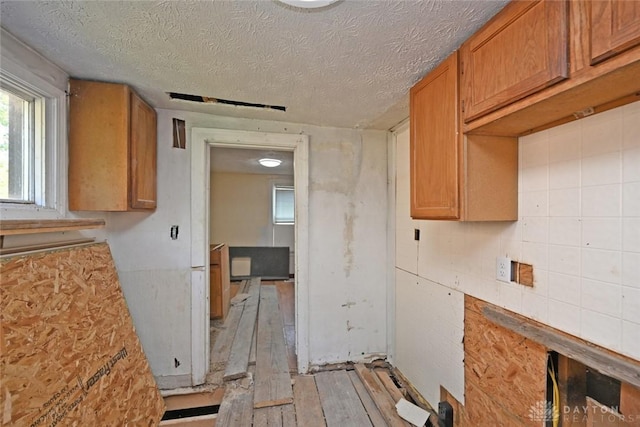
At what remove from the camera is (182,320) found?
7.50 ft

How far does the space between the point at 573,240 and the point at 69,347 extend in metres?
2.44

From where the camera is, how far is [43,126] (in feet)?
5.02

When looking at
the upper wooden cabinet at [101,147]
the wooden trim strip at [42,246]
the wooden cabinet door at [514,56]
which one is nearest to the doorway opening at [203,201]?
the upper wooden cabinet at [101,147]

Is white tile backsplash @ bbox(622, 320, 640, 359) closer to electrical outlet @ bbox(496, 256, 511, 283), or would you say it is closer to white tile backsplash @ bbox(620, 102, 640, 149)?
electrical outlet @ bbox(496, 256, 511, 283)

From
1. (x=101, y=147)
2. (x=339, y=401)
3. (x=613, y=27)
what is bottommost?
(x=339, y=401)

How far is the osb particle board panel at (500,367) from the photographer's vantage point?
1.29m

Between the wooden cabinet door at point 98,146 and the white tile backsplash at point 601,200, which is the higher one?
the wooden cabinet door at point 98,146

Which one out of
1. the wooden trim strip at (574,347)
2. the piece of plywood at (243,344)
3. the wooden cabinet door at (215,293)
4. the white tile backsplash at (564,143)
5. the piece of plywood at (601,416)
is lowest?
the piece of plywood at (243,344)

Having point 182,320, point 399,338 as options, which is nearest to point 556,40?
point 399,338

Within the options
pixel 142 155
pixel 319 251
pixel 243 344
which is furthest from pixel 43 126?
pixel 243 344

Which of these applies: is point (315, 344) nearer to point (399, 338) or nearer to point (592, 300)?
point (399, 338)

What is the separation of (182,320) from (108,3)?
2.11 metres

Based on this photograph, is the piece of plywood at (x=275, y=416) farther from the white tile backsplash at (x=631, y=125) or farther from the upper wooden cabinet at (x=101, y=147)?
the white tile backsplash at (x=631, y=125)

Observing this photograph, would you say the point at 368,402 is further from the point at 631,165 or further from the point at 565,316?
the point at 631,165
